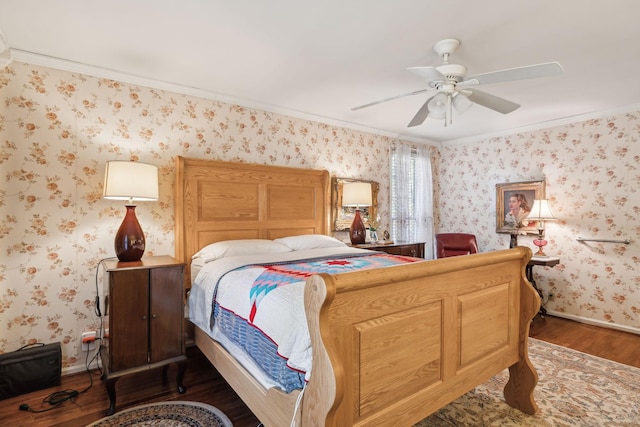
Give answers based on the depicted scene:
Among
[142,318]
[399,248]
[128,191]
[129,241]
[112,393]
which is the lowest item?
[112,393]

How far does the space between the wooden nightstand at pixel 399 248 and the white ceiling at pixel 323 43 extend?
5.34 ft

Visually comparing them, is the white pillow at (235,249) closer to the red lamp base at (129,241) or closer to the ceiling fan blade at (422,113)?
the red lamp base at (129,241)

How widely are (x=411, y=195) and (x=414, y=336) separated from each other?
3.69 m

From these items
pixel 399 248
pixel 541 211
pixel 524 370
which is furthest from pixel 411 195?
pixel 524 370

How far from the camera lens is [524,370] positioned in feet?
6.83

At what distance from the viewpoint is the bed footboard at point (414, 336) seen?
1.17m

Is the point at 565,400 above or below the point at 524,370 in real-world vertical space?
below

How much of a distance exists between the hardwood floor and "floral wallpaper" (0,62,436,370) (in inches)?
15.0

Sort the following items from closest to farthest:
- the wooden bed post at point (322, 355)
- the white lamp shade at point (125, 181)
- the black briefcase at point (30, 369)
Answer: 1. the wooden bed post at point (322, 355)
2. the black briefcase at point (30, 369)
3. the white lamp shade at point (125, 181)

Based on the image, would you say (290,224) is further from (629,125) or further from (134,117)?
(629,125)

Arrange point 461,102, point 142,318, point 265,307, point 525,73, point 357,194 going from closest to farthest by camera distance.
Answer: point 265,307 → point 525,73 → point 142,318 → point 461,102 → point 357,194

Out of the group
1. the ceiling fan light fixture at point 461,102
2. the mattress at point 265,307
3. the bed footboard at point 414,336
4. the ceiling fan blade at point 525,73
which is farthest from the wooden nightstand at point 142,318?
the ceiling fan blade at point 525,73

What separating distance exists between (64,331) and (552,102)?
4.84m

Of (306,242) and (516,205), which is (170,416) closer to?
(306,242)
